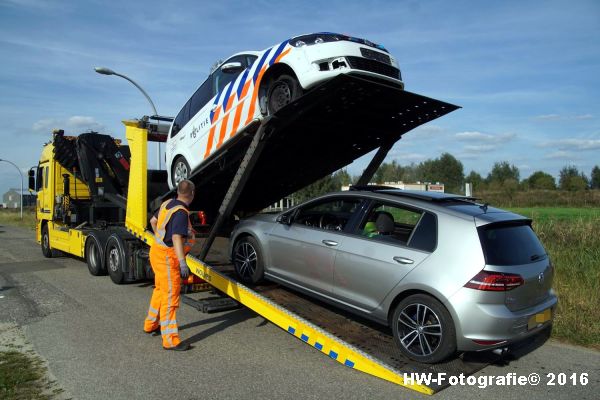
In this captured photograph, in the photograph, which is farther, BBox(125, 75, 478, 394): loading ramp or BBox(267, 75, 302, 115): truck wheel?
BBox(267, 75, 302, 115): truck wheel

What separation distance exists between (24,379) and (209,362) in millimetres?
1638

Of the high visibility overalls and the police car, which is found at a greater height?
the police car

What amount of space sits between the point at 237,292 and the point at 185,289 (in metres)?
1.42

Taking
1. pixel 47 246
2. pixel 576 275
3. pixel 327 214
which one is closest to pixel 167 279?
pixel 327 214

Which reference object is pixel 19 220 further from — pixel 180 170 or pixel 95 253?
Result: pixel 180 170

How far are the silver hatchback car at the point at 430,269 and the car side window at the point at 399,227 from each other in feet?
0.03

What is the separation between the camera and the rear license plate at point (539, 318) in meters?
4.20

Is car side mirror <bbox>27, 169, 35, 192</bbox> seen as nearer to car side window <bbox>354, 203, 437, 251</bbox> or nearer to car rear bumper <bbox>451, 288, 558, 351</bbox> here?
car side window <bbox>354, 203, 437, 251</bbox>

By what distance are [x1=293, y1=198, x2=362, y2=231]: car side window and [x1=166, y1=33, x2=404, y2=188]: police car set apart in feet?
4.36

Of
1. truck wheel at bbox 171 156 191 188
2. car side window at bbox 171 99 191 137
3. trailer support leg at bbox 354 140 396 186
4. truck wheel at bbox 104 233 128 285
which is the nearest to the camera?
trailer support leg at bbox 354 140 396 186

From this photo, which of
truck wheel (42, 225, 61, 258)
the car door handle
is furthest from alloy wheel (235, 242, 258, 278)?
truck wheel (42, 225, 61, 258)

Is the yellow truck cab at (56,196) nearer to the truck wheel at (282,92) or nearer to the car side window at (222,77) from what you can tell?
the car side window at (222,77)

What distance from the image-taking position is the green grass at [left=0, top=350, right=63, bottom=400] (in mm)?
3828

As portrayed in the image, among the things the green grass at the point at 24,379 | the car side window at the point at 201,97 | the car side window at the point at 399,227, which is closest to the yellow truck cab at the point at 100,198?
the car side window at the point at 201,97
